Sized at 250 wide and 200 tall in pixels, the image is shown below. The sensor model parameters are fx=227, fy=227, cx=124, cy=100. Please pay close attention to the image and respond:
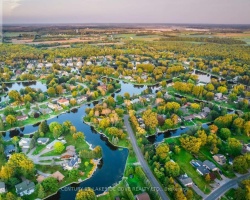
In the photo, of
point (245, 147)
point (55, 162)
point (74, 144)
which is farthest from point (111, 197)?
point (245, 147)

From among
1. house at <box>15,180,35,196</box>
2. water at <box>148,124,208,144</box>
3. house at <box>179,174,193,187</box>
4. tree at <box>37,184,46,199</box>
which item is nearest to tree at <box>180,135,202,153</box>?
water at <box>148,124,208,144</box>

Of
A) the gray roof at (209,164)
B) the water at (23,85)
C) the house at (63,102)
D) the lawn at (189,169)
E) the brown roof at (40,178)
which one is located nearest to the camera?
the lawn at (189,169)

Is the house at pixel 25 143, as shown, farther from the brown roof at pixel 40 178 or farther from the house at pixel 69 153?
the brown roof at pixel 40 178

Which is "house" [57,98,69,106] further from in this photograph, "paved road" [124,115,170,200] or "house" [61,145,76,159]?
"house" [61,145,76,159]

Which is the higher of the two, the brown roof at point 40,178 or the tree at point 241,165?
the tree at point 241,165

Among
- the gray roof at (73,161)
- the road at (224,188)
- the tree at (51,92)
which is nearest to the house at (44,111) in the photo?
the tree at (51,92)

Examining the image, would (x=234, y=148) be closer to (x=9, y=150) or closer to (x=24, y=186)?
(x=24, y=186)

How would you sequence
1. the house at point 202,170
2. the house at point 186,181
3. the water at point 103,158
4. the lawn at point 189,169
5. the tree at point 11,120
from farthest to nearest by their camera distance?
the tree at point 11,120
the house at point 202,170
the water at point 103,158
the lawn at point 189,169
the house at point 186,181
